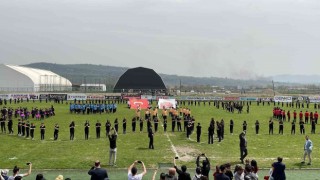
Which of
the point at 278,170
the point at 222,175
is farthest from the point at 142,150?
the point at 222,175

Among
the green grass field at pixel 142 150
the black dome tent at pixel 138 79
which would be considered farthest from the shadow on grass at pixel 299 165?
the black dome tent at pixel 138 79

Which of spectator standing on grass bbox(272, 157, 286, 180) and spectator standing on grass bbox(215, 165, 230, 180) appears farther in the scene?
spectator standing on grass bbox(272, 157, 286, 180)

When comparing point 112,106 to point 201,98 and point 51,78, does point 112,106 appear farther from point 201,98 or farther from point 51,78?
point 51,78

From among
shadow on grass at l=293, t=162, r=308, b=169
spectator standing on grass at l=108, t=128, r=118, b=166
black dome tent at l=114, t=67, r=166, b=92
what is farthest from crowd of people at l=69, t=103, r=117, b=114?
black dome tent at l=114, t=67, r=166, b=92

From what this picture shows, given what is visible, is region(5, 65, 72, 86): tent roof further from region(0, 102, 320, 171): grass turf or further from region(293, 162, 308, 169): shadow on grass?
region(293, 162, 308, 169): shadow on grass

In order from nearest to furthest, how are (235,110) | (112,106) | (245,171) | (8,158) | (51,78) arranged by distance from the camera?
(245,171)
(8,158)
(112,106)
(235,110)
(51,78)

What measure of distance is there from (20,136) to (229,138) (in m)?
14.8

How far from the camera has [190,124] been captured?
28.5 m

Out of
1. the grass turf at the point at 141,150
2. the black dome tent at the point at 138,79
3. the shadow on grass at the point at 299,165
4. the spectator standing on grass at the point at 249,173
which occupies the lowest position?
the shadow on grass at the point at 299,165

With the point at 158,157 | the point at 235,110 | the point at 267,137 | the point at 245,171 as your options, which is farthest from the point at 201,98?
the point at 245,171

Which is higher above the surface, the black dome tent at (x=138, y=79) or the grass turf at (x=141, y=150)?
the black dome tent at (x=138, y=79)

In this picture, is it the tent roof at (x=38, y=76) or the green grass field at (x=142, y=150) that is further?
the tent roof at (x=38, y=76)

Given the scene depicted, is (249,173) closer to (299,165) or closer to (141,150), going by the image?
(299,165)

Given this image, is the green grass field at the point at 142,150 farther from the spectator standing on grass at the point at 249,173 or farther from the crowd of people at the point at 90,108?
the crowd of people at the point at 90,108
